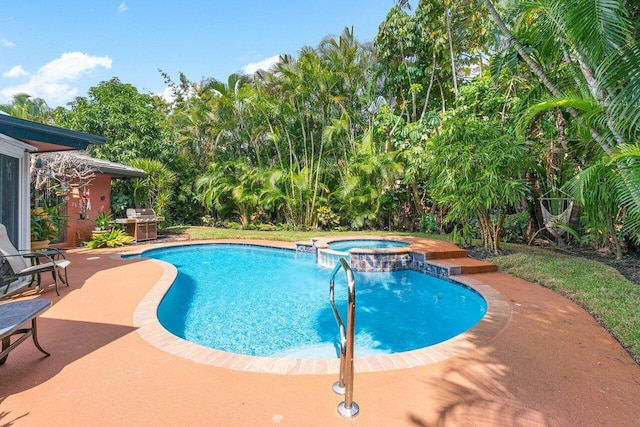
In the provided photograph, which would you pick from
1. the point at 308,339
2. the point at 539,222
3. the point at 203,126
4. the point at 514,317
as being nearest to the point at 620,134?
the point at 514,317

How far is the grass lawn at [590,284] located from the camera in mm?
4027

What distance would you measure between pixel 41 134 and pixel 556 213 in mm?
12362

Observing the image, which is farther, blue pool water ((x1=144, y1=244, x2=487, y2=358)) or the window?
the window

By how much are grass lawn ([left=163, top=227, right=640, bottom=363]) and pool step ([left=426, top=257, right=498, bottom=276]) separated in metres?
0.32

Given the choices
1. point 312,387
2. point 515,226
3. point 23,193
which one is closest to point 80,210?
point 23,193

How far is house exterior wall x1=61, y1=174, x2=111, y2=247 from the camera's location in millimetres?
11071

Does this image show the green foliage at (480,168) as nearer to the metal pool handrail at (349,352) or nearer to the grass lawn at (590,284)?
the grass lawn at (590,284)

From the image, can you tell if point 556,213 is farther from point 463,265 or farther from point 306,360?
point 306,360

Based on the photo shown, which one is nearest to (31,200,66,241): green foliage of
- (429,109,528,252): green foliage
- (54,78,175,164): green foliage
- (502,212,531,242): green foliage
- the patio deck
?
the patio deck

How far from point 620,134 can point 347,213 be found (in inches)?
402

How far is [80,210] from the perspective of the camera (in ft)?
37.7

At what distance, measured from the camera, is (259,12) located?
12156 mm

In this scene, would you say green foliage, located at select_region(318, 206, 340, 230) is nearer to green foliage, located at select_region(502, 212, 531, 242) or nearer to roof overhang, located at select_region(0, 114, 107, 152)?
green foliage, located at select_region(502, 212, 531, 242)

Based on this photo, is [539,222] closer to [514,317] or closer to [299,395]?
[514,317]
